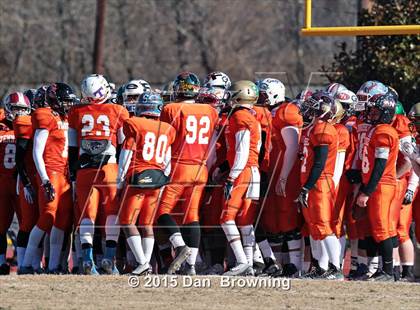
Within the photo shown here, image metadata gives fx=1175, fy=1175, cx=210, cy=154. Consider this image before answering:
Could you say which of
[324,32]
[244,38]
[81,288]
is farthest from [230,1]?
[81,288]

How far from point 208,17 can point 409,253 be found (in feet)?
94.8

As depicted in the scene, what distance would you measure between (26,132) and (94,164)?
38.6 inches

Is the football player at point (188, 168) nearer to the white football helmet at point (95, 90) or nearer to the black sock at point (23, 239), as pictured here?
the white football helmet at point (95, 90)

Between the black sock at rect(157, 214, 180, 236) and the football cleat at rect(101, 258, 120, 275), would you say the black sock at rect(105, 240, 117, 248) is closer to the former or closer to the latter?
the football cleat at rect(101, 258, 120, 275)

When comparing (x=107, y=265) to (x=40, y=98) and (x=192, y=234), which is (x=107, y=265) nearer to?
(x=192, y=234)

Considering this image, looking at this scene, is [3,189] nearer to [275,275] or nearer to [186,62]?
[275,275]

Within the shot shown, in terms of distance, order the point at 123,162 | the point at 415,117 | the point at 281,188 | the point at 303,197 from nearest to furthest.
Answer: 1. the point at 123,162
2. the point at 303,197
3. the point at 281,188
4. the point at 415,117

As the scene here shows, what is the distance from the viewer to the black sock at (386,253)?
40.2ft

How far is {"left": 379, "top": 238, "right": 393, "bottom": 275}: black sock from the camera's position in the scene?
12.3m

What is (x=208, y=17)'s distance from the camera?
41.3 metres

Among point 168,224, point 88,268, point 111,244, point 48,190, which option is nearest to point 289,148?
point 168,224

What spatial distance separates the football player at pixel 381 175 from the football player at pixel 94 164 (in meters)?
2.58

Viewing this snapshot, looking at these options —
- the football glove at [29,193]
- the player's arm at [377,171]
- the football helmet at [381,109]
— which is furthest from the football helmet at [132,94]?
the player's arm at [377,171]

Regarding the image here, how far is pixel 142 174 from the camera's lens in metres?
11.8
